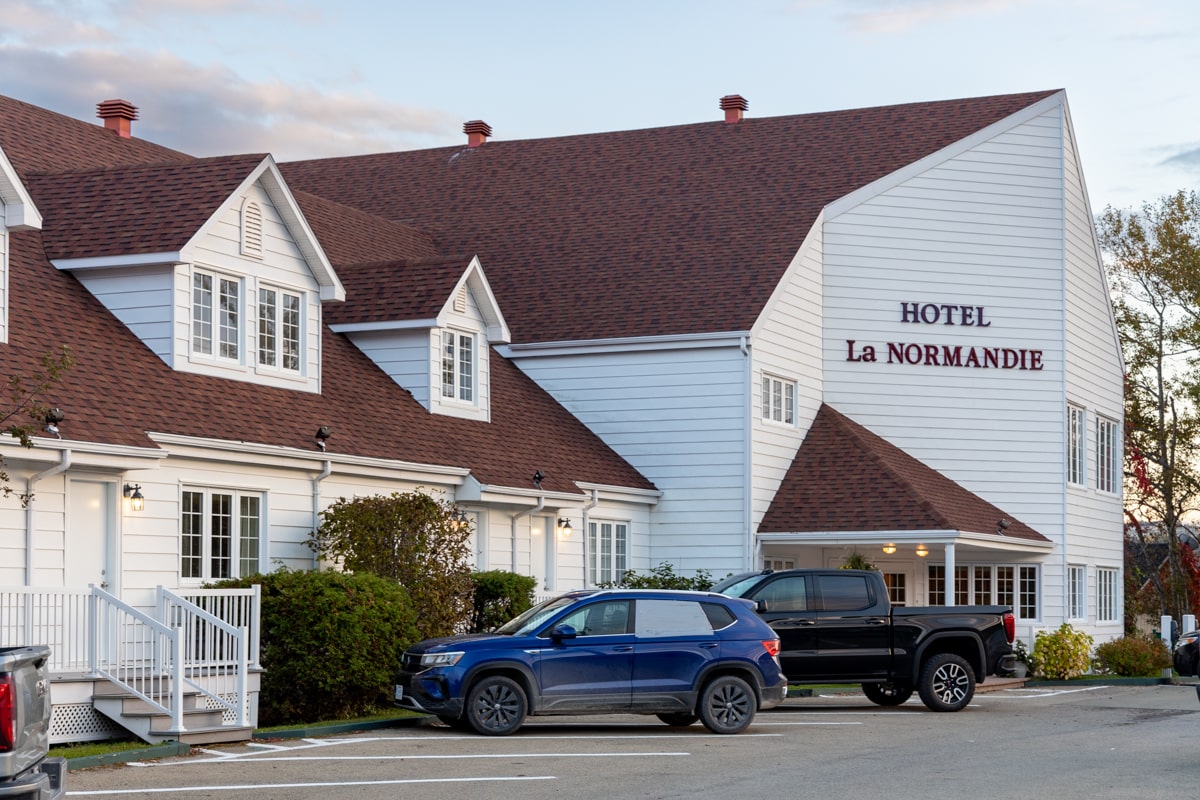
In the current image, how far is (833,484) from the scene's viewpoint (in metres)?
31.5

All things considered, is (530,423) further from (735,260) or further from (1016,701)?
(1016,701)

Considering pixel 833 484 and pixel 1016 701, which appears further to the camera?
pixel 833 484

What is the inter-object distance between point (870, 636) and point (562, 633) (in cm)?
556

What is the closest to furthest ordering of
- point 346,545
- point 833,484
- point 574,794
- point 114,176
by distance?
point 574,794, point 346,545, point 114,176, point 833,484

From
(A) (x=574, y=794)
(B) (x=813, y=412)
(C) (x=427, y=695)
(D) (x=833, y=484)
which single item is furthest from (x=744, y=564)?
(A) (x=574, y=794)

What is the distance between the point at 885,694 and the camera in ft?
78.8

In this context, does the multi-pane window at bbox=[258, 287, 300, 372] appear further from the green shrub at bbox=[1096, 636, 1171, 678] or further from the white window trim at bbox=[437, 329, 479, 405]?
the green shrub at bbox=[1096, 636, 1171, 678]

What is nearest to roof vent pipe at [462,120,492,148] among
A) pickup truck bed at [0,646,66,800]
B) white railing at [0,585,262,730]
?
white railing at [0,585,262,730]

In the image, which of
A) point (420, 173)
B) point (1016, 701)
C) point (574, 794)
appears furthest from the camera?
point (420, 173)

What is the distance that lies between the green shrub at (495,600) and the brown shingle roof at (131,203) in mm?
6461

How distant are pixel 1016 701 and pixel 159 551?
44.7ft

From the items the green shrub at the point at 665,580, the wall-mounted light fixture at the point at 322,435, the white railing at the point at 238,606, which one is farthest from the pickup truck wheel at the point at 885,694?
the white railing at the point at 238,606

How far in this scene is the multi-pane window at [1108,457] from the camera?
39.0 m

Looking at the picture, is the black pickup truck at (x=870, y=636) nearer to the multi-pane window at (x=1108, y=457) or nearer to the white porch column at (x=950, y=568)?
the white porch column at (x=950, y=568)
